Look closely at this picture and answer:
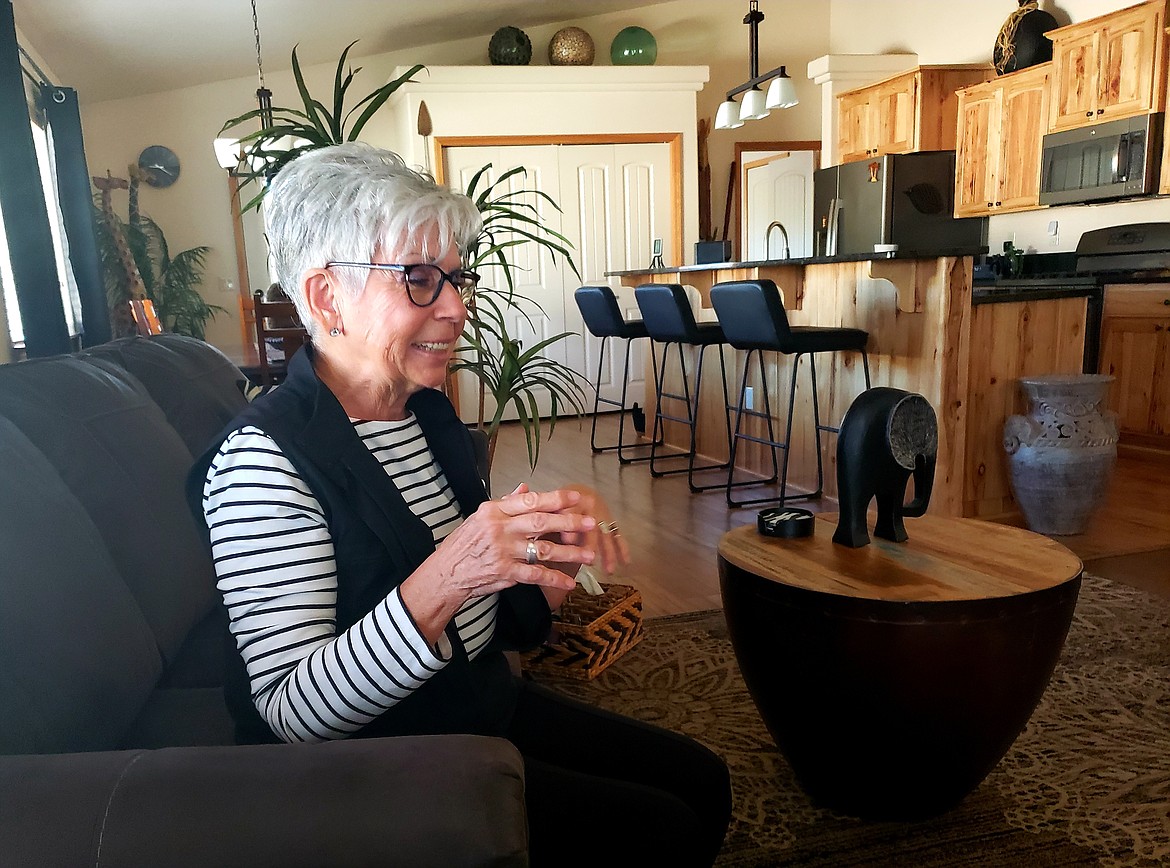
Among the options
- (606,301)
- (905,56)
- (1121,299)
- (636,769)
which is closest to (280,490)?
(636,769)

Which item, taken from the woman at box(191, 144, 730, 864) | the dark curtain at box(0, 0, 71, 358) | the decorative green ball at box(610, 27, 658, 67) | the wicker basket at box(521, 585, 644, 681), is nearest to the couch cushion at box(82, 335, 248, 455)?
the dark curtain at box(0, 0, 71, 358)

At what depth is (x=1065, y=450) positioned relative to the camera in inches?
122

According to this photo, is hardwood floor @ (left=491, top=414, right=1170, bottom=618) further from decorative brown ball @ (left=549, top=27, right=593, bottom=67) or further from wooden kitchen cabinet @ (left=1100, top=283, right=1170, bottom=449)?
decorative brown ball @ (left=549, top=27, right=593, bottom=67)

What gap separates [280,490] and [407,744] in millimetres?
330

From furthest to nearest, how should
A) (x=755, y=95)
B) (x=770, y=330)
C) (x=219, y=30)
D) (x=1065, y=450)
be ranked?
(x=755, y=95) → (x=219, y=30) → (x=770, y=330) → (x=1065, y=450)

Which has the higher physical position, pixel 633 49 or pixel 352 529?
pixel 633 49

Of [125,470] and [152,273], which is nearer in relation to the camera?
[125,470]

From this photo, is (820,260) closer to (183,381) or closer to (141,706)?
(183,381)

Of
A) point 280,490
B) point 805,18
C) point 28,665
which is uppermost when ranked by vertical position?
point 805,18

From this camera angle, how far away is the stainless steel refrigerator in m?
6.02

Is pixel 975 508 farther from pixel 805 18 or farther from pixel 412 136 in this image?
pixel 805 18

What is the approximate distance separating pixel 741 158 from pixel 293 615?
6.68 m

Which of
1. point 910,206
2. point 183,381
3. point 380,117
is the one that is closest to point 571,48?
point 380,117

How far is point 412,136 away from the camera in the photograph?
614 centimetres
